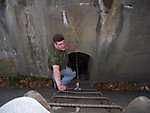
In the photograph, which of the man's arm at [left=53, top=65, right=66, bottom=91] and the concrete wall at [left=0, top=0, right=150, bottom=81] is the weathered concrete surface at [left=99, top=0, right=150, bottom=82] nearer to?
the concrete wall at [left=0, top=0, right=150, bottom=81]

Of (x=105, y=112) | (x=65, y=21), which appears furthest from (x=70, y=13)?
(x=105, y=112)

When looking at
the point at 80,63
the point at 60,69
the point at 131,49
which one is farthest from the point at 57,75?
the point at 80,63

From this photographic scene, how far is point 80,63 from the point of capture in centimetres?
1188

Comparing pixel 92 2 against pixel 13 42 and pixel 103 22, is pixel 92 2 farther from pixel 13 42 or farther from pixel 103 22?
pixel 13 42

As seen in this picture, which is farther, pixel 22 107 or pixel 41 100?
pixel 41 100

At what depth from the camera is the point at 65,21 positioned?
10297 millimetres

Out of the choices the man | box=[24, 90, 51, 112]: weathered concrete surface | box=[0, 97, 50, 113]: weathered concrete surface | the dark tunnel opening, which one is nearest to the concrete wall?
the dark tunnel opening

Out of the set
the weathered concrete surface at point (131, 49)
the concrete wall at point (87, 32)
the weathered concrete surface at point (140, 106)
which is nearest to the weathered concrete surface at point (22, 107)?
the weathered concrete surface at point (140, 106)

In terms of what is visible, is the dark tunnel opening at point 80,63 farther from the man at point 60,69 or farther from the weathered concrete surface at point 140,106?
the weathered concrete surface at point 140,106

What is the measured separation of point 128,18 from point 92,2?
1.09 metres

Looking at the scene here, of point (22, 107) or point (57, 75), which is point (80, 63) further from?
point (22, 107)

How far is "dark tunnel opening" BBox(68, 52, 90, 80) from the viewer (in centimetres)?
1156

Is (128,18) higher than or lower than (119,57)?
higher

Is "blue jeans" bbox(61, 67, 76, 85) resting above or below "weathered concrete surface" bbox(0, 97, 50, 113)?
below
